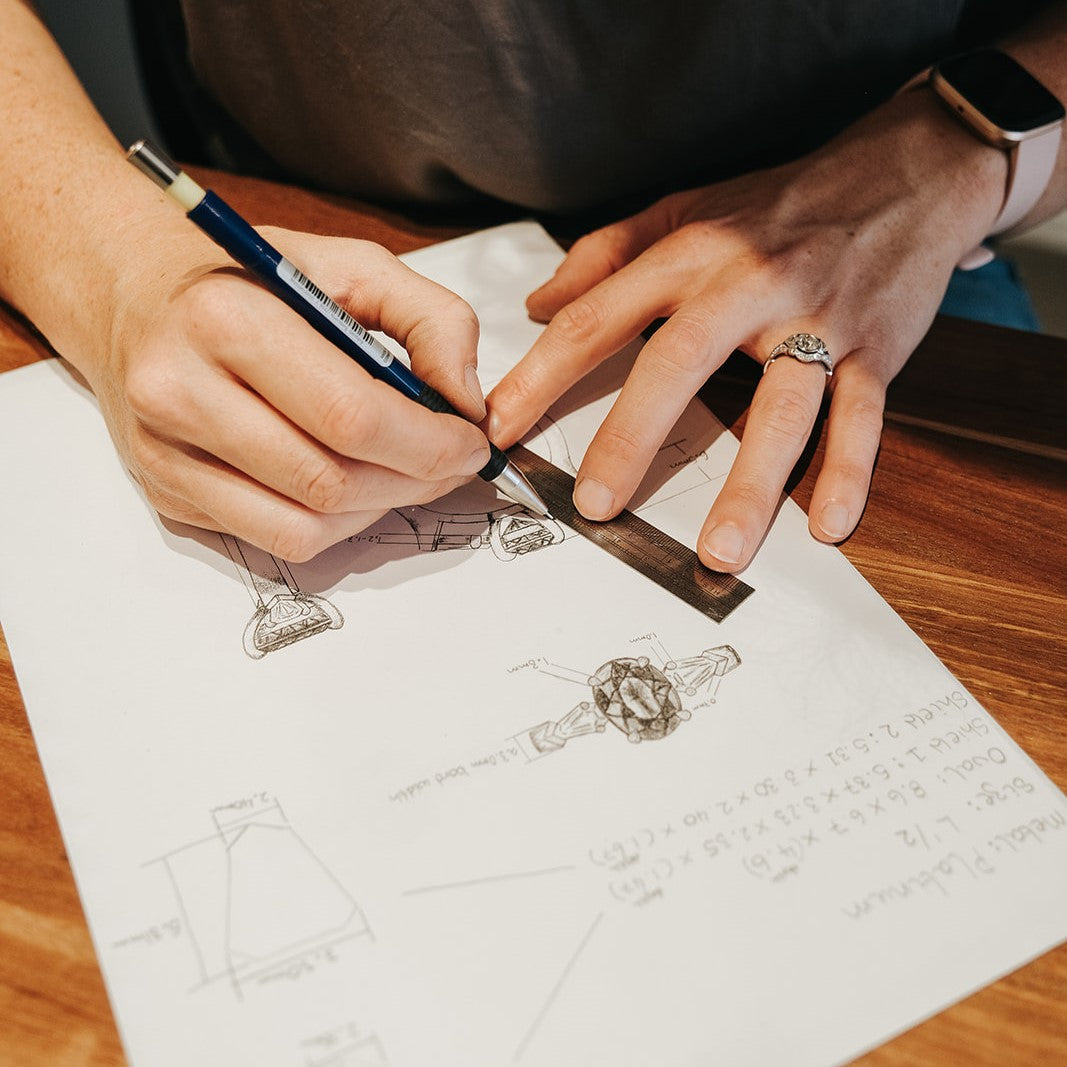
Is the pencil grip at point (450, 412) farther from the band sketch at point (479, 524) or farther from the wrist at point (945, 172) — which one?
the wrist at point (945, 172)

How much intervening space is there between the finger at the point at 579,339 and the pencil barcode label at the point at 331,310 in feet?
0.41

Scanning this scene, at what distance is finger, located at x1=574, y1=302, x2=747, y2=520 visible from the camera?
0.59 m

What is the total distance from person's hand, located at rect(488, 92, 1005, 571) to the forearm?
1.00 feet

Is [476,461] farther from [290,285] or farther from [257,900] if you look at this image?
[257,900]

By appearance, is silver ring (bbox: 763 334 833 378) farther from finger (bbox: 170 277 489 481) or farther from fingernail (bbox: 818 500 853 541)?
finger (bbox: 170 277 489 481)

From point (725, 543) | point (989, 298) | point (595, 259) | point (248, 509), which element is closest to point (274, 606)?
point (248, 509)

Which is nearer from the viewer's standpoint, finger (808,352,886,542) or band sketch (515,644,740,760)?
band sketch (515,644,740,760)

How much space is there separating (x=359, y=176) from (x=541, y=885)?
708 millimetres

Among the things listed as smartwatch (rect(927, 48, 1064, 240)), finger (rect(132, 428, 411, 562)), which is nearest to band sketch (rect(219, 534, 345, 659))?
finger (rect(132, 428, 411, 562))

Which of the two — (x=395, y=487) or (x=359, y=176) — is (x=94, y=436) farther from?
(x=359, y=176)

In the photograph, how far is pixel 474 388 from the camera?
1.84 feet

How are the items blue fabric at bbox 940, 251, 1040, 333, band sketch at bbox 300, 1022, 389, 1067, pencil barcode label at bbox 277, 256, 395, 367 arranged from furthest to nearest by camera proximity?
blue fabric at bbox 940, 251, 1040, 333, pencil barcode label at bbox 277, 256, 395, 367, band sketch at bbox 300, 1022, 389, 1067

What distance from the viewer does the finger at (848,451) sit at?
1.92ft

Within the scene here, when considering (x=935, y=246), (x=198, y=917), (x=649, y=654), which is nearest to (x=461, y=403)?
(x=649, y=654)
